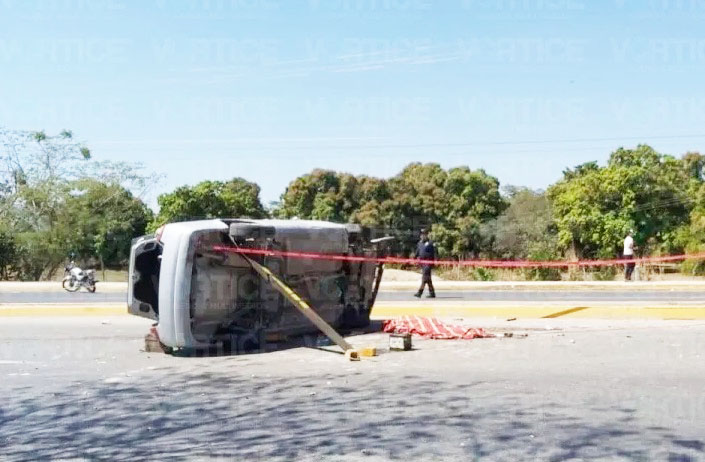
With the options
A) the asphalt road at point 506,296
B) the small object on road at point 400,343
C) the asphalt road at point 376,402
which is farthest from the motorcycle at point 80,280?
the small object on road at point 400,343

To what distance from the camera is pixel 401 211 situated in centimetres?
4619

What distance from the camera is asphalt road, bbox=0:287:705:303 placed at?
20.8 meters

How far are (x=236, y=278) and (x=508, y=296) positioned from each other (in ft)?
40.8

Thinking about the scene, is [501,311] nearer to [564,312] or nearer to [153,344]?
[564,312]

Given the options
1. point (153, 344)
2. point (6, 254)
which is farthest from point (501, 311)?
point (6, 254)

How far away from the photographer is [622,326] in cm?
1300

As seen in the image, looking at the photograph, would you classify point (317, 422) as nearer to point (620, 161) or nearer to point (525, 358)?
point (525, 358)

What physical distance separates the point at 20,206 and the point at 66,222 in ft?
8.75

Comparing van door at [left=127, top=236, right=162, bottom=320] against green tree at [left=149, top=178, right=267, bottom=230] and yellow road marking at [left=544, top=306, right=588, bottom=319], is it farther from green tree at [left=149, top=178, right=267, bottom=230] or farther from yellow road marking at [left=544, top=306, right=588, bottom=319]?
green tree at [left=149, top=178, right=267, bottom=230]

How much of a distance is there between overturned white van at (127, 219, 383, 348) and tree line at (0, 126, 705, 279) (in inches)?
1041

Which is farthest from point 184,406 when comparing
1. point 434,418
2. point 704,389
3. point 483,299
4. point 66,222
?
point 66,222

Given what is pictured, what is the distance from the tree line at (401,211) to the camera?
1606 inches

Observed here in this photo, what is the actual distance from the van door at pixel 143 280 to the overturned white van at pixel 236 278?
0.04ft

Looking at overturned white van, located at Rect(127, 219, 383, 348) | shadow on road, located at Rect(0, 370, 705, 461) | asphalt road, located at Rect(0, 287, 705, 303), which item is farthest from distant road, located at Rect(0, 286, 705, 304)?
shadow on road, located at Rect(0, 370, 705, 461)
